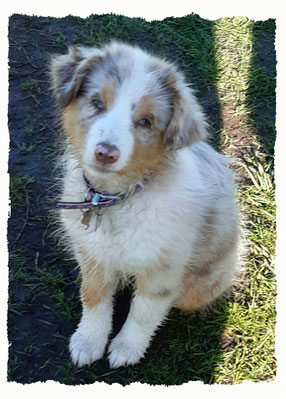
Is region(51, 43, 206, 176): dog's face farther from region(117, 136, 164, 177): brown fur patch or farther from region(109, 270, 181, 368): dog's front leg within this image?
region(109, 270, 181, 368): dog's front leg

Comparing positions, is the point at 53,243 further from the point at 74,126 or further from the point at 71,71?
the point at 71,71

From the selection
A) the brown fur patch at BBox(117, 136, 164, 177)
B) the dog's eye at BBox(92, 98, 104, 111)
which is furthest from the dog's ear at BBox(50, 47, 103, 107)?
the brown fur patch at BBox(117, 136, 164, 177)

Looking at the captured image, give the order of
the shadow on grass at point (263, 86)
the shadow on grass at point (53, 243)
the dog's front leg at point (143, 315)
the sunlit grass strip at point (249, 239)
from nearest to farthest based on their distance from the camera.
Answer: the dog's front leg at point (143, 315) → the shadow on grass at point (53, 243) → the sunlit grass strip at point (249, 239) → the shadow on grass at point (263, 86)

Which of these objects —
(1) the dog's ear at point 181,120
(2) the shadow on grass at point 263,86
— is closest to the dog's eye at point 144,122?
(1) the dog's ear at point 181,120

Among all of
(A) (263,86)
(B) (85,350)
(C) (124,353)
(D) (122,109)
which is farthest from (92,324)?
(A) (263,86)

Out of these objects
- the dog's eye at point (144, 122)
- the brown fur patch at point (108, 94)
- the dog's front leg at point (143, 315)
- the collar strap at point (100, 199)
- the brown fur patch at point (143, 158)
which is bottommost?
the dog's front leg at point (143, 315)

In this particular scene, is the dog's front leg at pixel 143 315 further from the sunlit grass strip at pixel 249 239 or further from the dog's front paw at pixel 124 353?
the sunlit grass strip at pixel 249 239
